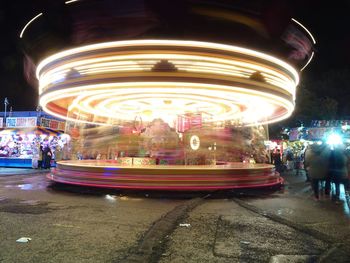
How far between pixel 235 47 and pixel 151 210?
4.96 m

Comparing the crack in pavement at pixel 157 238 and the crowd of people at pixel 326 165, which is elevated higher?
the crowd of people at pixel 326 165

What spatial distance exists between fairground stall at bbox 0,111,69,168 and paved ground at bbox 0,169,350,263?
15.8 metres

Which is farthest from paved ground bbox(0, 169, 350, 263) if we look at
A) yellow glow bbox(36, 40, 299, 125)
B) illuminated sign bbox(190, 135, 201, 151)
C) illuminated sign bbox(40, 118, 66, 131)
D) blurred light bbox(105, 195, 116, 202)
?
illuminated sign bbox(40, 118, 66, 131)

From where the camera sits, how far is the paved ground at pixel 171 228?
471 cm

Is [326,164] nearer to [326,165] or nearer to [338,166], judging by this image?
[326,165]

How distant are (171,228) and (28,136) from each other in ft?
74.3

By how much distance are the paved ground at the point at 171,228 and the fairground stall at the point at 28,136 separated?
51.7 feet

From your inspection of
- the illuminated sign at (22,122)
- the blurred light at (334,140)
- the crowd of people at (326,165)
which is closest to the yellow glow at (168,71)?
the blurred light at (334,140)

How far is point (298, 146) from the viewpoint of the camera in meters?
36.4

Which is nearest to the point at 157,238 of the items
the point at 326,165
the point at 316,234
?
the point at 316,234

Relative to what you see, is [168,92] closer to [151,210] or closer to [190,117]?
[190,117]

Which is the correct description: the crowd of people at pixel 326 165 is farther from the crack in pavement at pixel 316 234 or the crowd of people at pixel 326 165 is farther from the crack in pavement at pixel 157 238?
the crack in pavement at pixel 157 238

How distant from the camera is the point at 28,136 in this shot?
85.4 ft

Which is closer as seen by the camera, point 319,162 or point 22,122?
point 319,162
